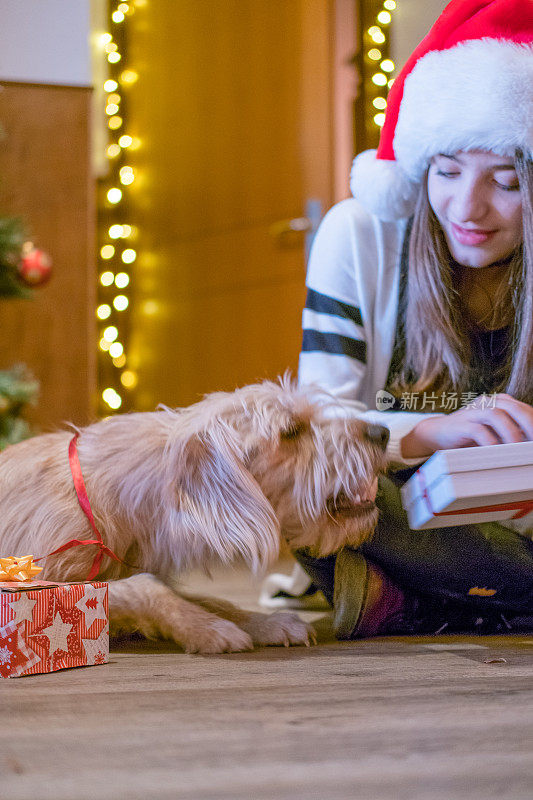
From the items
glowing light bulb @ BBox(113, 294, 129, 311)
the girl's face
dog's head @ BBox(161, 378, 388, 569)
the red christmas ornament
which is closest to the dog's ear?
dog's head @ BBox(161, 378, 388, 569)

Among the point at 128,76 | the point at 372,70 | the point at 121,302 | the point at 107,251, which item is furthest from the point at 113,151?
the point at 372,70

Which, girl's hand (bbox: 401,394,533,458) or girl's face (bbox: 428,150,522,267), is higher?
girl's face (bbox: 428,150,522,267)

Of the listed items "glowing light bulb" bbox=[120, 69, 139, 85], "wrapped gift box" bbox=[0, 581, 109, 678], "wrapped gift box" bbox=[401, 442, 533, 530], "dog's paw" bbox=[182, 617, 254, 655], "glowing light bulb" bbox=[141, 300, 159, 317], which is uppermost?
"glowing light bulb" bbox=[120, 69, 139, 85]

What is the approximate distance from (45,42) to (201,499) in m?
2.84

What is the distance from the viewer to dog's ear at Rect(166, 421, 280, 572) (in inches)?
45.4

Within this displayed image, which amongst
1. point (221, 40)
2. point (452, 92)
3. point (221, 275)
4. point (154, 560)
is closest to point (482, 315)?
point (452, 92)

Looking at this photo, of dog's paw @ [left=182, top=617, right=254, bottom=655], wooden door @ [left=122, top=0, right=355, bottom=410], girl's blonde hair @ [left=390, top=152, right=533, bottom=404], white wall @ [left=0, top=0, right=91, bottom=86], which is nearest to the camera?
dog's paw @ [left=182, top=617, right=254, bottom=655]

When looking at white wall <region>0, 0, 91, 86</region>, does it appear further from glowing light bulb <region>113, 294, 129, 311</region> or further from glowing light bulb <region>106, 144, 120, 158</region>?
glowing light bulb <region>113, 294, 129, 311</region>

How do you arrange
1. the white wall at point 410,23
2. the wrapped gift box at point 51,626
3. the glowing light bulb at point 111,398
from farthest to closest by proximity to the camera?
the glowing light bulb at point 111,398 < the white wall at point 410,23 < the wrapped gift box at point 51,626

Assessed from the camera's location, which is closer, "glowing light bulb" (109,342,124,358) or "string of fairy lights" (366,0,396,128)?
"string of fairy lights" (366,0,396,128)

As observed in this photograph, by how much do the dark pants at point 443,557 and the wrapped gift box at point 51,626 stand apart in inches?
15.4

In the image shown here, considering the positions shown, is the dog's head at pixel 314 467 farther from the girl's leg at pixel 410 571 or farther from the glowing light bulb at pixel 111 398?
the glowing light bulb at pixel 111 398

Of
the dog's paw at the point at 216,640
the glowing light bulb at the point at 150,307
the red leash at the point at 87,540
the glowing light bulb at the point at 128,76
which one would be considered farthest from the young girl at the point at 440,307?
the glowing light bulb at the point at 128,76

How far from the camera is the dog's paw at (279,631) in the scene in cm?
123
